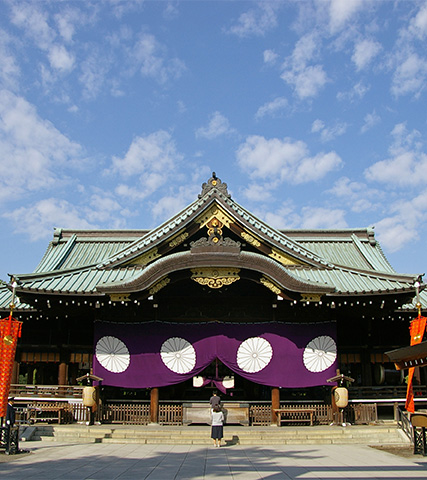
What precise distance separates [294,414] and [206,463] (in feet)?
21.0

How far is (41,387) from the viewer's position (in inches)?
651

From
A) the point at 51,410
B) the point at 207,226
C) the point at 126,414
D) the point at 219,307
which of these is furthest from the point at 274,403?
the point at 51,410

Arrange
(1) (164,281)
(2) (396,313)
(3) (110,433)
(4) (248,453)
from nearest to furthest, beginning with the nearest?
(4) (248,453) → (3) (110,433) → (1) (164,281) → (2) (396,313)

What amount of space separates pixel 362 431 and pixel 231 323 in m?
5.54

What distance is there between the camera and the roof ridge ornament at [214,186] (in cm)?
1692

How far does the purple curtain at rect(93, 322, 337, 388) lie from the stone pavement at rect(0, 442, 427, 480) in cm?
304

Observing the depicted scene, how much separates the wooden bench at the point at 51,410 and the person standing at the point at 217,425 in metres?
5.80

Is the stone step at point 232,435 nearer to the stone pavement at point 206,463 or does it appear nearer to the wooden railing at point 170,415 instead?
the stone pavement at point 206,463

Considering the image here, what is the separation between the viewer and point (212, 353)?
1619cm

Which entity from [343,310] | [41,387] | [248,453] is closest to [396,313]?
[343,310]

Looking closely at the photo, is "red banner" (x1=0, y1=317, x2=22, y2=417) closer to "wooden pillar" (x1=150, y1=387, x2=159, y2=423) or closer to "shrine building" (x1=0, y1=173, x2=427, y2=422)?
"shrine building" (x1=0, y1=173, x2=427, y2=422)

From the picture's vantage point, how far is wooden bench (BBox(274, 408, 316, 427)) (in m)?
15.5

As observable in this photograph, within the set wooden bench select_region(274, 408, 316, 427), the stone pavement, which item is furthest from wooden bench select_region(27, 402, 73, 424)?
wooden bench select_region(274, 408, 316, 427)

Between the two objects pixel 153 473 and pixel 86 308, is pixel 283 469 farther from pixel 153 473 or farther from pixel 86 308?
pixel 86 308
